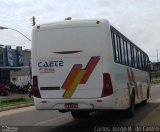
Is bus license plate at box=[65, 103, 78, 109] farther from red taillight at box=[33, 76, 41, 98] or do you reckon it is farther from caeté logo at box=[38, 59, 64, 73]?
caeté logo at box=[38, 59, 64, 73]

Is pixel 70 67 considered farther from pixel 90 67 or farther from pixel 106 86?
pixel 106 86

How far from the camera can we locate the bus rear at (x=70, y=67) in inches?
565

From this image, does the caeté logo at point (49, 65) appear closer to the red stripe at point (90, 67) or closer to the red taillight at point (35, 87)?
the red taillight at point (35, 87)

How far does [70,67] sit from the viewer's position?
577 inches

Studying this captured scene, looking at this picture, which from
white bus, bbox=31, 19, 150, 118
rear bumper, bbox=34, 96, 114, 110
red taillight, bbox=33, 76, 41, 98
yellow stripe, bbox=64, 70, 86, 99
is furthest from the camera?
red taillight, bbox=33, 76, 41, 98

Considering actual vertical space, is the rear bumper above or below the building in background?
below

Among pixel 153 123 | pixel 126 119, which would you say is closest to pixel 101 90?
pixel 153 123

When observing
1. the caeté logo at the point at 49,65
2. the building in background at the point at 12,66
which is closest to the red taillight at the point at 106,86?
the caeté logo at the point at 49,65

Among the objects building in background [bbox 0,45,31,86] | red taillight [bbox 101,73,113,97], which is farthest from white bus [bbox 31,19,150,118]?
building in background [bbox 0,45,31,86]

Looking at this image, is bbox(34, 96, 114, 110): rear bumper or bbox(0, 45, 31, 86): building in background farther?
bbox(0, 45, 31, 86): building in background

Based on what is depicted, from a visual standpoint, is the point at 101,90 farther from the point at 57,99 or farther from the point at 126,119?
the point at 126,119

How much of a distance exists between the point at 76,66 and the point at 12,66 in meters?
55.1

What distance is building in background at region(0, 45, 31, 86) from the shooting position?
65.3 metres

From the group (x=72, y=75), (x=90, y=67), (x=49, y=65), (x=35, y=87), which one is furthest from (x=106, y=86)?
(x=35, y=87)
